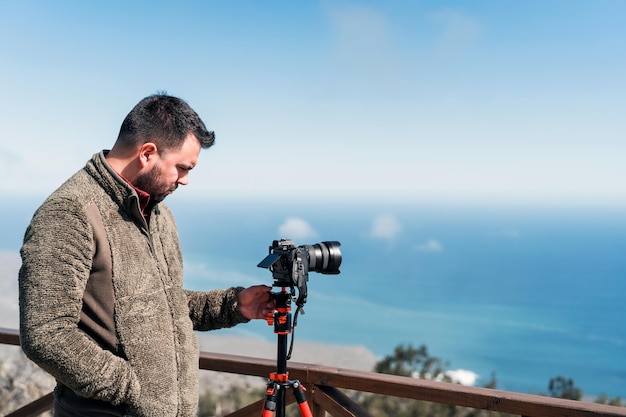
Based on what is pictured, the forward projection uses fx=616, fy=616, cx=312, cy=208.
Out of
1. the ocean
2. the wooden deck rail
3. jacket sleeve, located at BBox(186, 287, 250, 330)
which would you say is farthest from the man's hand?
the ocean

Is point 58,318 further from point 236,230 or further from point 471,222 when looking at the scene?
point 471,222

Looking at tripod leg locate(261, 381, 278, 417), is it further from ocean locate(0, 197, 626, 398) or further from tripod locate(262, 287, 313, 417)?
ocean locate(0, 197, 626, 398)

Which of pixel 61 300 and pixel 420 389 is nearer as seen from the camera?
pixel 61 300

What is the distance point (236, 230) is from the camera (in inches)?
4830

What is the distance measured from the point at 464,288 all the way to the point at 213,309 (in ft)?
315

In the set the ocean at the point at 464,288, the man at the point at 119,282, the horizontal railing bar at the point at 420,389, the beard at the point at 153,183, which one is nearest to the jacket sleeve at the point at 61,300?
the man at the point at 119,282

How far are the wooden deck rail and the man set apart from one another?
0.54 metres

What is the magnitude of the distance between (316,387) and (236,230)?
121696mm

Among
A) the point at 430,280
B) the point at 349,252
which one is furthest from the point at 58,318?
the point at 349,252

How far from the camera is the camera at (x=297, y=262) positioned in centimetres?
172

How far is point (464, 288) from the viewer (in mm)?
94062

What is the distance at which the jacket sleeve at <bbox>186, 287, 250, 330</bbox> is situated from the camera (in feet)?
5.90

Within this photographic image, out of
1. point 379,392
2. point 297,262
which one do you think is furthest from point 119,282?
point 379,392

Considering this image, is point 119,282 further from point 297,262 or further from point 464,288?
point 464,288
